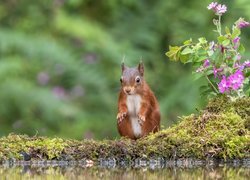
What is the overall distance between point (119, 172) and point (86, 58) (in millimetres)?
7537

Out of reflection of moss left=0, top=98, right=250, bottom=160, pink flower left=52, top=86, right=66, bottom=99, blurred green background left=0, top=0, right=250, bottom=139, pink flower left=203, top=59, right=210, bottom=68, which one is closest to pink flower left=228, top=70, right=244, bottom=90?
pink flower left=203, top=59, right=210, bottom=68

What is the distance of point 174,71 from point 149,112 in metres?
6.60

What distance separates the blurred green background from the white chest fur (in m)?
3.49

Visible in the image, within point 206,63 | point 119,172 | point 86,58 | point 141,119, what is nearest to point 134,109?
point 141,119

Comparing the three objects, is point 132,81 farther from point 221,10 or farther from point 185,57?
point 221,10

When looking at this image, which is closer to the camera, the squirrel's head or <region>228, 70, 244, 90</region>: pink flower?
<region>228, 70, 244, 90</region>: pink flower

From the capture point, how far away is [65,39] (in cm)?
1399

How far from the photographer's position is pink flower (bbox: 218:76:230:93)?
23.0ft

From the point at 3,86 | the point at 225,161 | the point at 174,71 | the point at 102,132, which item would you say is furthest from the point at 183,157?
the point at 174,71

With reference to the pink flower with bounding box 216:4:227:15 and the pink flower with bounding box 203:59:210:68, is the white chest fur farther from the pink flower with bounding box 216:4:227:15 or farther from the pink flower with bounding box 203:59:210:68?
the pink flower with bounding box 216:4:227:15

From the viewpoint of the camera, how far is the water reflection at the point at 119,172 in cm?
588

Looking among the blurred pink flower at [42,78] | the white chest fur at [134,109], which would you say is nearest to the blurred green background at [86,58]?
the blurred pink flower at [42,78]

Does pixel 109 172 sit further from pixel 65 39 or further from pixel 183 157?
pixel 65 39

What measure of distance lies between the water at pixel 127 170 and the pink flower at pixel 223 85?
0.70 m
